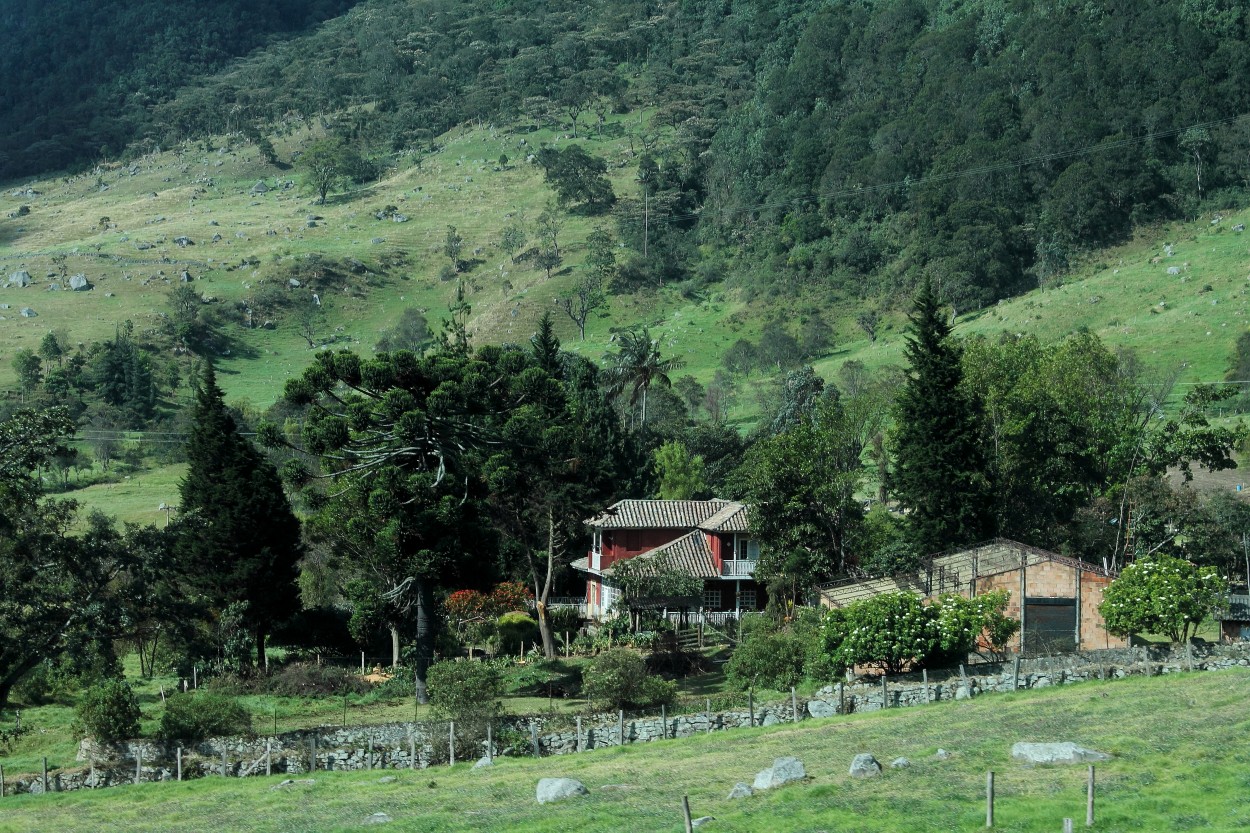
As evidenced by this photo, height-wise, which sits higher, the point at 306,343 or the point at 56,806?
the point at 306,343

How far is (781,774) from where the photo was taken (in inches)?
975

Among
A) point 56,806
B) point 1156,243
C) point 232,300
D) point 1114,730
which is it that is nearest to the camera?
point 1114,730

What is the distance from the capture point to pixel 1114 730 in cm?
2675

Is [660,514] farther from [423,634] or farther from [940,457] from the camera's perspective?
[423,634]

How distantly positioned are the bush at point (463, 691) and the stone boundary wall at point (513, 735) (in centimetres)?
125

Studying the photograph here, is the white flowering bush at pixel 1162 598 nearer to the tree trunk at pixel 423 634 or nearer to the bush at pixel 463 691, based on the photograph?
the bush at pixel 463 691

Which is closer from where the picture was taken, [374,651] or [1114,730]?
[1114,730]

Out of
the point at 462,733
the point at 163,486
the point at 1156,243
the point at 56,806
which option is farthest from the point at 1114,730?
the point at 1156,243

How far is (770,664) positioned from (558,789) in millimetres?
16675

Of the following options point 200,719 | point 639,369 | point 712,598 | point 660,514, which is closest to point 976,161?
point 639,369

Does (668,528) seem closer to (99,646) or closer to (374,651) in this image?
(374,651)

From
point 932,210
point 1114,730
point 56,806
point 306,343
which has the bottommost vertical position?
point 56,806

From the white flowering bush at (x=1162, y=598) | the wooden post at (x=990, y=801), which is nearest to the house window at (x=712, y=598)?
the white flowering bush at (x=1162, y=598)

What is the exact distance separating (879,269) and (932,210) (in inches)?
320
